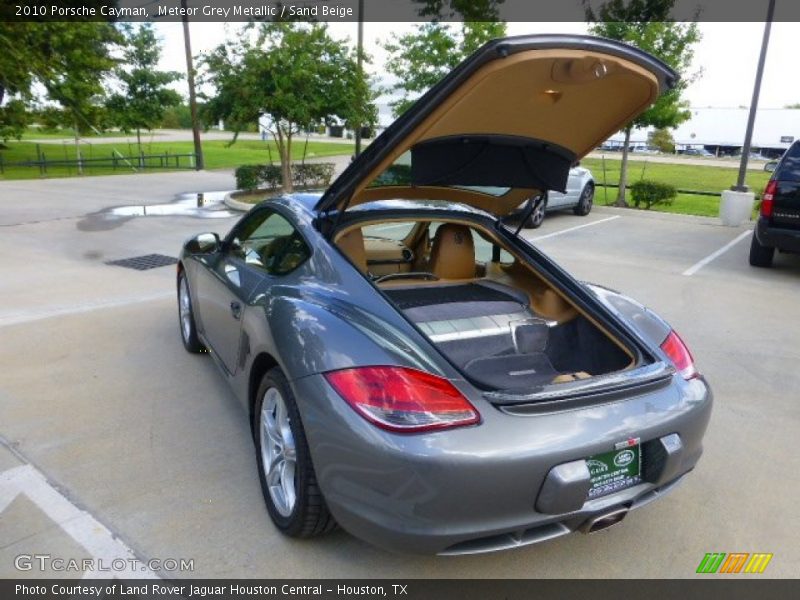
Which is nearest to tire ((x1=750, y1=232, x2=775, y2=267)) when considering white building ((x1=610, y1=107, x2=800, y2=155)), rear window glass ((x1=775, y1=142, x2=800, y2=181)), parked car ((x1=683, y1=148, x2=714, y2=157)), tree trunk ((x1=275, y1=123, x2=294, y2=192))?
rear window glass ((x1=775, y1=142, x2=800, y2=181))

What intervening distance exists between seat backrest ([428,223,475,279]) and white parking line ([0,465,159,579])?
86.2 inches

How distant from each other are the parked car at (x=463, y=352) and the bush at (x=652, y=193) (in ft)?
40.2

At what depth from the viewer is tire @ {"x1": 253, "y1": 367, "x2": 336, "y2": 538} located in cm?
229

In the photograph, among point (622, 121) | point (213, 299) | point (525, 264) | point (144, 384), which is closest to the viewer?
point (622, 121)

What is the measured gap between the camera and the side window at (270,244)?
9.89 feet

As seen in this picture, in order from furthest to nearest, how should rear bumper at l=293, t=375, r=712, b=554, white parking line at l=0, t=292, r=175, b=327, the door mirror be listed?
white parking line at l=0, t=292, r=175, b=327, the door mirror, rear bumper at l=293, t=375, r=712, b=554

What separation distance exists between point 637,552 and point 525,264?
155 centimetres

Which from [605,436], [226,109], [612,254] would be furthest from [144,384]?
[226,109]

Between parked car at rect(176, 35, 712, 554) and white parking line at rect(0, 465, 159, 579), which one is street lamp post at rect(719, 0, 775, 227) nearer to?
parked car at rect(176, 35, 712, 554)

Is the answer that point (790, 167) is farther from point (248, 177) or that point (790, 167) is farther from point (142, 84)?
point (142, 84)

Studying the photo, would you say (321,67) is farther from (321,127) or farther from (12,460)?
(12,460)

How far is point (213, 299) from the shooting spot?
12.1 feet

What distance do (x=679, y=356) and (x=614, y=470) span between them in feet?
2.77

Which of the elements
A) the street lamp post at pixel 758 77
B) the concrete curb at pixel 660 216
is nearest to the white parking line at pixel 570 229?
the concrete curb at pixel 660 216
